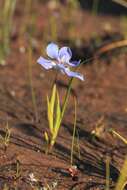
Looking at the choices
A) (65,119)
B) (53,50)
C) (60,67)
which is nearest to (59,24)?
(65,119)

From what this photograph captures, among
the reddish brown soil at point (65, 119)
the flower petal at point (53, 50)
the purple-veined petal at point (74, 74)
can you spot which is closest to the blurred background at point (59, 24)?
the reddish brown soil at point (65, 119)

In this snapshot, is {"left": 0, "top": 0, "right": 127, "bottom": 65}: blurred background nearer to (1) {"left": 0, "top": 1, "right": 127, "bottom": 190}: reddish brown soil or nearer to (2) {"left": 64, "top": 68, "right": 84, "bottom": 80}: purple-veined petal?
(1) {"left": 0, "top": 1, "right": 127, "bottom": 190}: reddish brown soil

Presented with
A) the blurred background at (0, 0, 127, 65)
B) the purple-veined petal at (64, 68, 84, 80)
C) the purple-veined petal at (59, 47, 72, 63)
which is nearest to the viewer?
the purple-veined petal at (64, 68, 84, 80)

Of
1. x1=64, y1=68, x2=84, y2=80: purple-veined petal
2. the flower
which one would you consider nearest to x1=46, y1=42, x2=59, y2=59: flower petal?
the flower

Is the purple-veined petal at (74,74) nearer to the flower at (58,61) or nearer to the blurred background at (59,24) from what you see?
the flower at (58,61)

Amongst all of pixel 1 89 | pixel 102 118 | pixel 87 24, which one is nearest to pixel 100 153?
pixel 102 118

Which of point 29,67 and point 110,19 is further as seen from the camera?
point 110,19

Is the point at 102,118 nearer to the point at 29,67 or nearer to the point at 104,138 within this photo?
the point at 104,138

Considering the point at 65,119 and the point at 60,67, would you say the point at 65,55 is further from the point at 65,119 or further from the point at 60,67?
the point at 65,119
